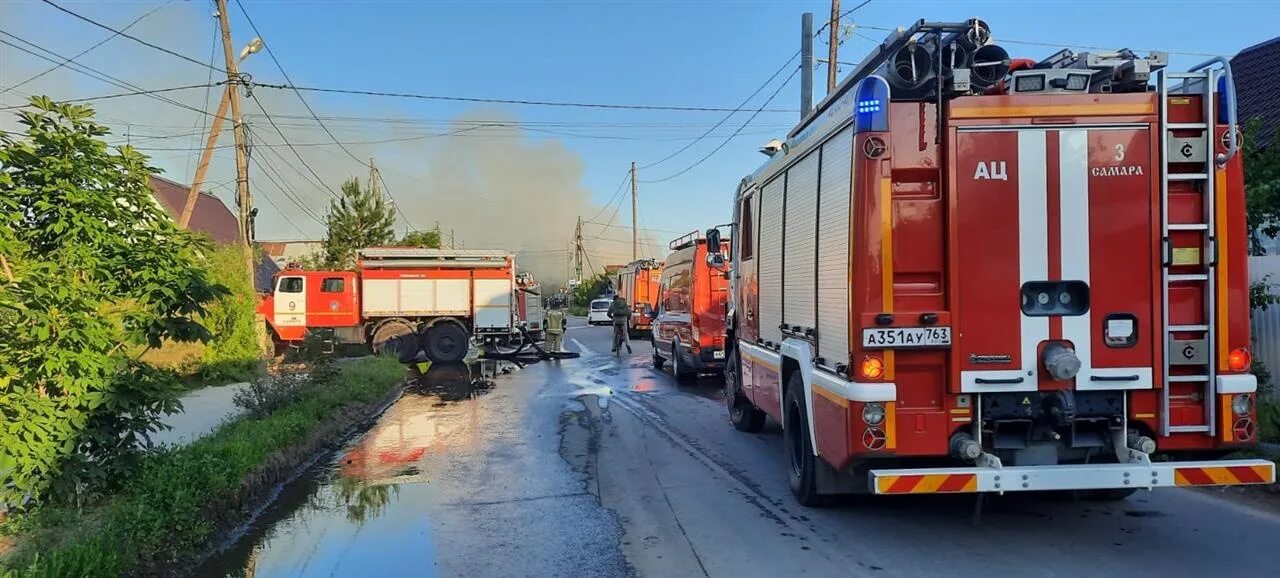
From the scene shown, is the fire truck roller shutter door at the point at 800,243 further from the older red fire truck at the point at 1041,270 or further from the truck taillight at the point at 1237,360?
the truck taillight at the point at 1237,360

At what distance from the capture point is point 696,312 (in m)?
15.1

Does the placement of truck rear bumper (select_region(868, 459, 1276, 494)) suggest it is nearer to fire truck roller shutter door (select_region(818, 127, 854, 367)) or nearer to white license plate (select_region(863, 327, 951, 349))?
white license plate (select_region(863, 327, 951, 349))

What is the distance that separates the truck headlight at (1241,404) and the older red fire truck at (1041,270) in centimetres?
1

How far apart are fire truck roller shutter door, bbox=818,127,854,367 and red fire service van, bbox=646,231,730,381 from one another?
27.8ft

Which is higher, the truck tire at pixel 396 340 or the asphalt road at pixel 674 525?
the truck tire at pixel 396 340

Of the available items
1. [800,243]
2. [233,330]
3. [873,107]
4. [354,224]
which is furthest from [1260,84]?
[354,224]

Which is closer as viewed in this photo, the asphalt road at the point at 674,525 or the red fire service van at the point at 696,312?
the asphalt road at the point at 674,525

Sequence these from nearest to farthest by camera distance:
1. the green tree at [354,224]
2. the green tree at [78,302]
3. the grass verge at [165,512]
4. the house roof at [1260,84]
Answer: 1. the grass verge at [165,512]
2. the green tree at [78,302]
3. the house roof at [1260,84]
4. the green tree at [354,224]

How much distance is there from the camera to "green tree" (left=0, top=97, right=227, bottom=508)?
5.05 meters

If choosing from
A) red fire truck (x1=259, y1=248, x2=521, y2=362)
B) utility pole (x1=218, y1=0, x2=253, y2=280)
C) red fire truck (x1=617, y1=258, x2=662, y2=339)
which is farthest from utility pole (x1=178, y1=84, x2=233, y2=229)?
red fire truck (x1=617, y1=258, x2=662, y2=339)

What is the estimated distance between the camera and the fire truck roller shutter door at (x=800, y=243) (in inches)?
236

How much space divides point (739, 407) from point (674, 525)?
430cm

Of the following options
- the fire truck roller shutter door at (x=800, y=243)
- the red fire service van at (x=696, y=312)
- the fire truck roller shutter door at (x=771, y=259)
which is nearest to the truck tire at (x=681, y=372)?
the red fire service van at (x=696, y=312)

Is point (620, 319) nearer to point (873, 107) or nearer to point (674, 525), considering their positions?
point (674, 525)
